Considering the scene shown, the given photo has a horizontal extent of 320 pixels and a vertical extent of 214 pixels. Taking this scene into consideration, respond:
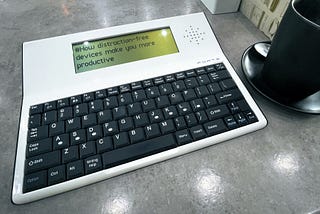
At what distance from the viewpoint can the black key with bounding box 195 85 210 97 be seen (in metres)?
0.31

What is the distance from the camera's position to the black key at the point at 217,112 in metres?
0.29

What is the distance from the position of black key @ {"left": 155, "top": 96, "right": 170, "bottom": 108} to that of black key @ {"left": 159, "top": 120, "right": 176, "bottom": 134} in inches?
0.9

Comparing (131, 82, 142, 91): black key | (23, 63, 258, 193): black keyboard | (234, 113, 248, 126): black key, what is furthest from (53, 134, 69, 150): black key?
(234, 113, 248, 126): black key

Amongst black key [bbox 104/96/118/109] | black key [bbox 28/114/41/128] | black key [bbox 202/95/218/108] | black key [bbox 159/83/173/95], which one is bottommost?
black key [bbox 28/114/41/128]

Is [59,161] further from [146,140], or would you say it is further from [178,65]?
[178,65]

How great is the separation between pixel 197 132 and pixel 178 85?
74mm

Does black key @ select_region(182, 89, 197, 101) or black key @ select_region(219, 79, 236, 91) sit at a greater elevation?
black key @ select_region(219, 79, 236, 91)

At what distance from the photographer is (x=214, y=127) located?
0.93 feet

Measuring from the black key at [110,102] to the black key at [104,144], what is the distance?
0.05 m

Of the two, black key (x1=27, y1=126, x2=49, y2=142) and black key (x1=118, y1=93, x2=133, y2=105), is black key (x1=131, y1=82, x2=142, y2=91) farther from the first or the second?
black key (x1=27, y1=126, x2=49, y2=142)

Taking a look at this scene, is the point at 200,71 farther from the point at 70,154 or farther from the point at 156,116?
the point at 70,154

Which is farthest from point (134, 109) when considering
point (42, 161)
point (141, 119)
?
point (42, 161)

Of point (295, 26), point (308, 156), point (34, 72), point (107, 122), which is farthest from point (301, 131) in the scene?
point (34, 72)

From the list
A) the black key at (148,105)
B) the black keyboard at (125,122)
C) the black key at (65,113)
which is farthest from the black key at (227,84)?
the black key at (65,113)
